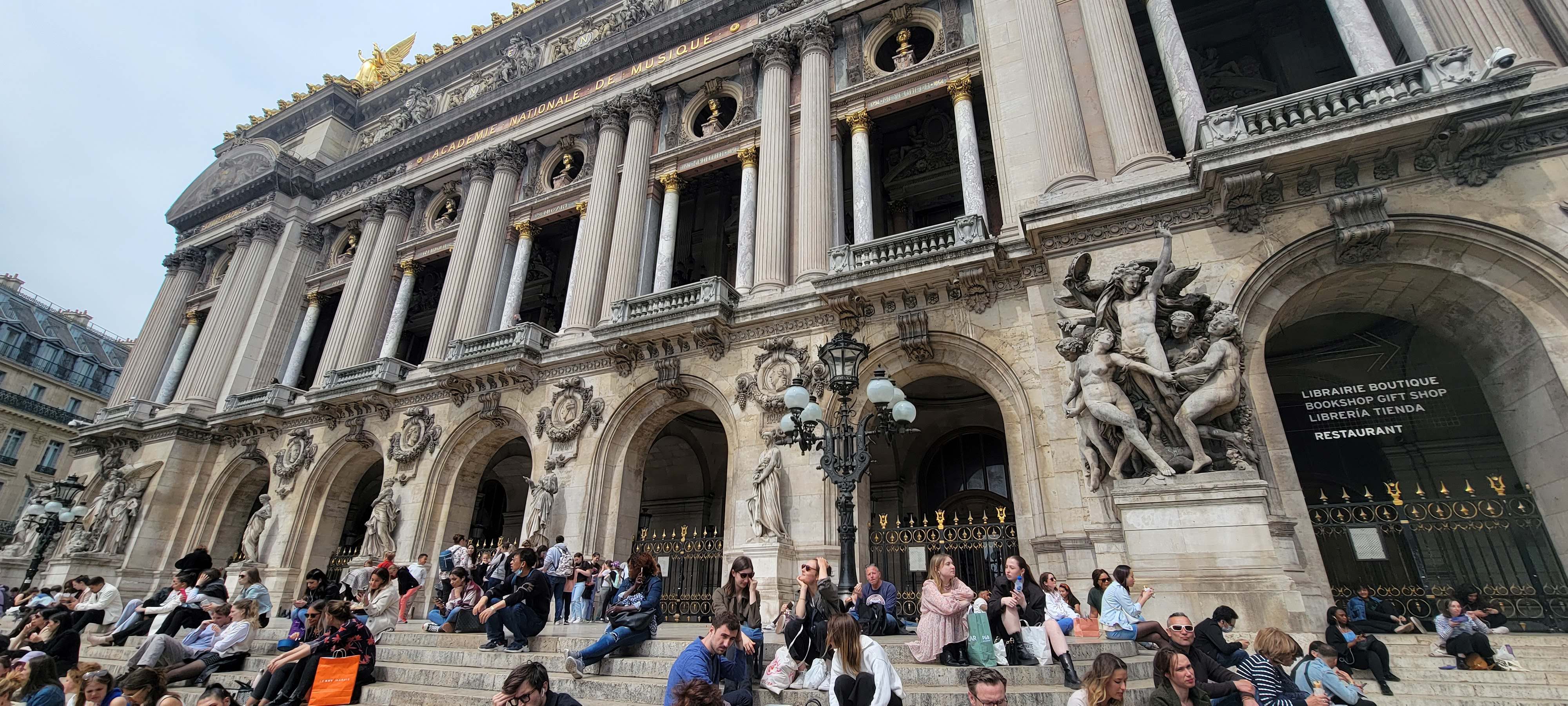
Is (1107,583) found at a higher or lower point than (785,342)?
lower

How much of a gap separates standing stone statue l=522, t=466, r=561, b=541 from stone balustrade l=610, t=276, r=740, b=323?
387 centimetres

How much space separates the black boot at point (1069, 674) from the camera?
603 cm

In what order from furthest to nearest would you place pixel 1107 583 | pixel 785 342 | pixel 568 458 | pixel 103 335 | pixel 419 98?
pixel 103 335
pixel 419 98
pixel 568 458
pixel 785 342
pixel 1107 583

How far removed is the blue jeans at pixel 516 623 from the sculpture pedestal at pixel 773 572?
3869mm

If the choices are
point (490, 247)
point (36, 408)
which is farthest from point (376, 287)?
point (36, 408)

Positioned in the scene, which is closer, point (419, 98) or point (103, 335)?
point (419, 98)

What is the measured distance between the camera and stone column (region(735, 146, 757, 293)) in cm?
1625

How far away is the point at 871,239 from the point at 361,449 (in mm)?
15752

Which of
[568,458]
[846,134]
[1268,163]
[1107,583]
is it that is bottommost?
[1107,583]

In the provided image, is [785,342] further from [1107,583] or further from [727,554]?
[1107,583]

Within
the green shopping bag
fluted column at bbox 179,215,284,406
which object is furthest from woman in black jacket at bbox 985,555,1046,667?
fluted column at bbox 179,215,284,406

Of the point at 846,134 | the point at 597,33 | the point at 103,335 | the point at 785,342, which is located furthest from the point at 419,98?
the point at 103,335

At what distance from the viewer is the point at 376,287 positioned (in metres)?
22.3

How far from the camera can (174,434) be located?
22.1 m
